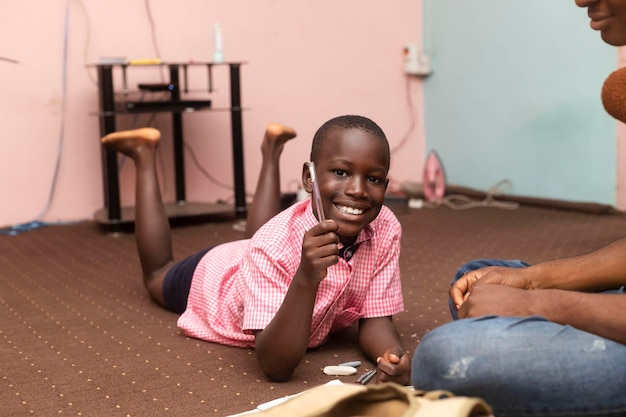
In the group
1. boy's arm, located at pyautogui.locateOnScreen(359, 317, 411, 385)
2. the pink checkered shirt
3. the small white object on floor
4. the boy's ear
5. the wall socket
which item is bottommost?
the small white object on floor

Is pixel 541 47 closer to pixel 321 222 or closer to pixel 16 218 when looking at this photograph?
pixel 16 218

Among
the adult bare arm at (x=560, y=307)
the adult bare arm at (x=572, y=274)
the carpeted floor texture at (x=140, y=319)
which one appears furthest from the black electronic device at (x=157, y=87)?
the adult bare arm at (x=560, y=307)

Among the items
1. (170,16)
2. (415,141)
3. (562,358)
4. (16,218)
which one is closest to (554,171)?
(415,141)

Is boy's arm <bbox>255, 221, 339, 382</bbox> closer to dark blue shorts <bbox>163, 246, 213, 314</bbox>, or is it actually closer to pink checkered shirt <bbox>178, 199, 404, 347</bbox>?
pink checkered shirt <bbox>178, 199, 404, 347</bbox>

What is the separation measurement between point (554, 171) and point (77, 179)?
2.05m

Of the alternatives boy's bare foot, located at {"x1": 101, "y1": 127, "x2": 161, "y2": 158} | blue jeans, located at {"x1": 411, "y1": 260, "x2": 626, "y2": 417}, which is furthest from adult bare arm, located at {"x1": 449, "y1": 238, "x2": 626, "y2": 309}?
boy's bare foot, located at {"x1": 101, "y1": 127, "x2": 161, "y2": 158}

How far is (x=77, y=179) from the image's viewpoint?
368 cm

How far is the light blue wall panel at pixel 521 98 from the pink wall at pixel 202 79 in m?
0.20

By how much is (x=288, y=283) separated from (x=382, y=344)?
0.70ft

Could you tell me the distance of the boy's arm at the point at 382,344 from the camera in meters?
1.41

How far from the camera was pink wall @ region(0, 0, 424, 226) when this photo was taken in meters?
3.54

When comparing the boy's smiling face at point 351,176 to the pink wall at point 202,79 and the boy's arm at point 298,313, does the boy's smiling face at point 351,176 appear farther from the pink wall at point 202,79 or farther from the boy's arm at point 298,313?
the pink wall at point 202,79

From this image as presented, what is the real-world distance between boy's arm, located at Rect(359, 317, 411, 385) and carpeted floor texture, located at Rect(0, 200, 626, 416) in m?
0.06

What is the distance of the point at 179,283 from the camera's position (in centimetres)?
206
